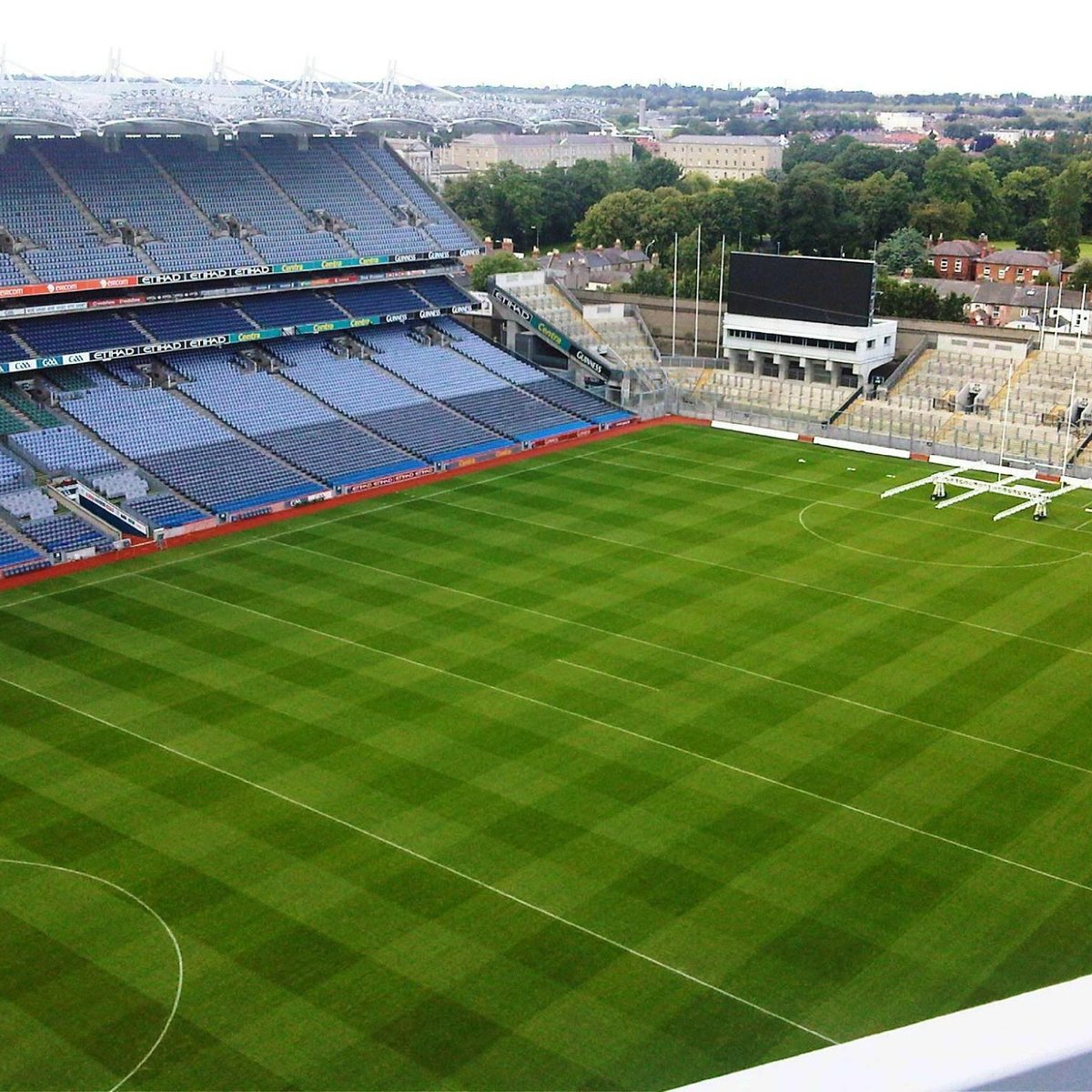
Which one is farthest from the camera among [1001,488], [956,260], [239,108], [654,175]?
[654,175]

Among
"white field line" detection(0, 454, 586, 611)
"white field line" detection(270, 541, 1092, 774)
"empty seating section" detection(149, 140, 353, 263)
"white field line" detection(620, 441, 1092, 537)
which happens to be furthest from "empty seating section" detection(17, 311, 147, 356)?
"white field line" detection(620, 441, 1092, 537)

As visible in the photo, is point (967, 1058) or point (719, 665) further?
point (719, 665)

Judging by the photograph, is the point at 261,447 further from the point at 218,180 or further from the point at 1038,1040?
the point at 1038,1040

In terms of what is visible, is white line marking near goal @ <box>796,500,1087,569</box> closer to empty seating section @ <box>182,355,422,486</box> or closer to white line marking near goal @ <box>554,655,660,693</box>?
white line marking near goal @ <box>554,655,660,693</box>

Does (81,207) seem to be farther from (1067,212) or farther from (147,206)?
(1067,212)

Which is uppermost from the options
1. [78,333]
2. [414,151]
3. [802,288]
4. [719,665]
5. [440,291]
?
[414,151]

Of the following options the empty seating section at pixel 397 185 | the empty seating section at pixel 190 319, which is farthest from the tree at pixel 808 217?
the empty seating section at pixel 190 319

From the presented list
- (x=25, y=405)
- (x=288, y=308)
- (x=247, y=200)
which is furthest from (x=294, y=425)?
(x=247, y=200)
